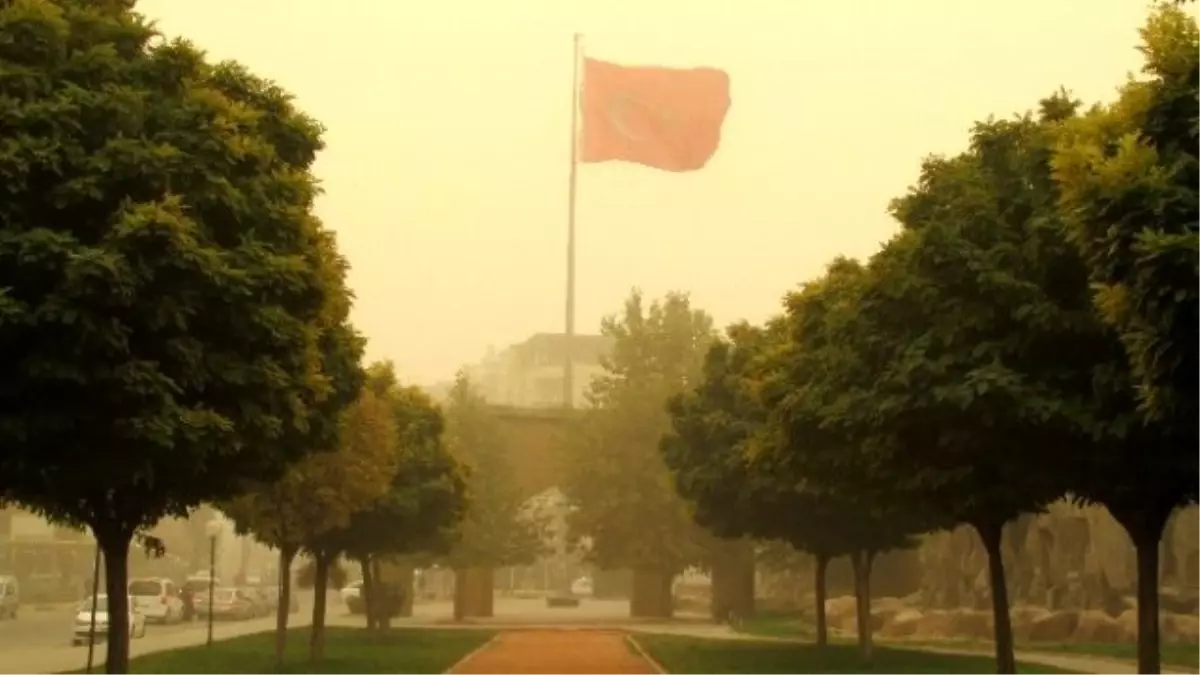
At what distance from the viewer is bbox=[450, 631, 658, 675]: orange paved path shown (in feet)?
109

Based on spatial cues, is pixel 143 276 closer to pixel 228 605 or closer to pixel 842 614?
pixel 842 614

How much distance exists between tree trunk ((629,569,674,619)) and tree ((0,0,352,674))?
55.4 m

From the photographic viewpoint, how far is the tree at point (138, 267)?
1501 centimetres

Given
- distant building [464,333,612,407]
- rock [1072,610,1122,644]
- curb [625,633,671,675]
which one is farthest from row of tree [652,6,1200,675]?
distant building [464,333,612,407]

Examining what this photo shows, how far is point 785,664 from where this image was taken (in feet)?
112

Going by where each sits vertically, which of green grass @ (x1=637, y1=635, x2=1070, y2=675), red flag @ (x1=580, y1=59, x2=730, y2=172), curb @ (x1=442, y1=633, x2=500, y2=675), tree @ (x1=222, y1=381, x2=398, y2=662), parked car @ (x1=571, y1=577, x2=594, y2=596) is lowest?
parked car @ (x1=571, y1=577, x2=594, y2=596)

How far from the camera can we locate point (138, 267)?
49.8 ft

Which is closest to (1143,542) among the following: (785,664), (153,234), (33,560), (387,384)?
(153,234)

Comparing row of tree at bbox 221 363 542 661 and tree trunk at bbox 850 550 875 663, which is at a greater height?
row of tree at bbox 221 363 542 661

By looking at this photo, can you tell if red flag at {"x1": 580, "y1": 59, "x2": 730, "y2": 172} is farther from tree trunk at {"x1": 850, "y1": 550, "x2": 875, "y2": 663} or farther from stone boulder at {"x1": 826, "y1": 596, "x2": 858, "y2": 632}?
tree trunk at {"x1": 850, "y1": 550, "x2": 875, "y2": 663}

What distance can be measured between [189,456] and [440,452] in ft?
75.6

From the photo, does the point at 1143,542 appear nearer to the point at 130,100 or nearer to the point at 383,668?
the point at 130,100

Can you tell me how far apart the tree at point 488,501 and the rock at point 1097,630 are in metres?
30.0

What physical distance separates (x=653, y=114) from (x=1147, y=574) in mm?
41593
